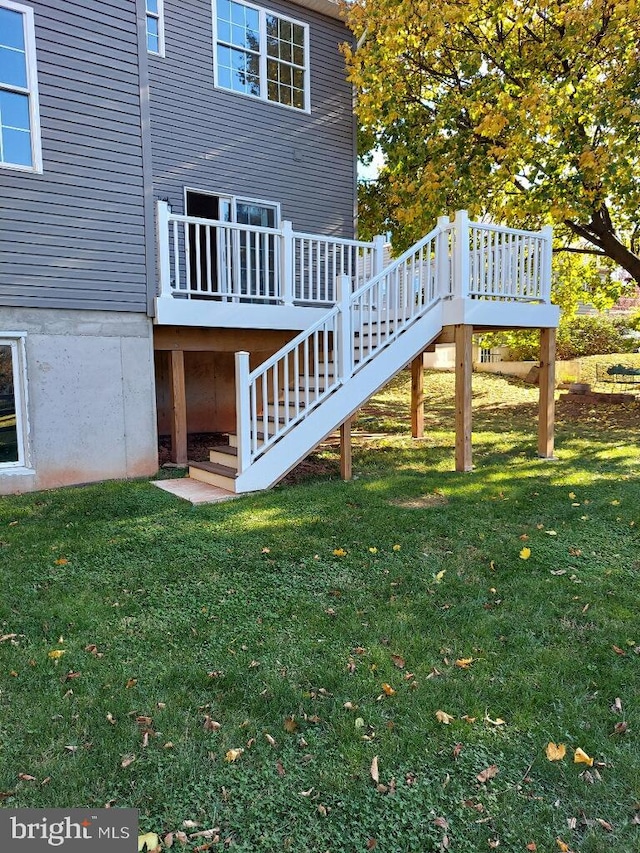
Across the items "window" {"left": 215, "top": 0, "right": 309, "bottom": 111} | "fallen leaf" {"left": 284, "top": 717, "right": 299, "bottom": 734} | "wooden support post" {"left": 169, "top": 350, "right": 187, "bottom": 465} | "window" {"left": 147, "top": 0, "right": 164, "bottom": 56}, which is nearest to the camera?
"fallen leaf" {"left": 284, "top": 717, "right": 299, "bottom": 734}

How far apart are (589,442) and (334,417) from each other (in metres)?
4.93

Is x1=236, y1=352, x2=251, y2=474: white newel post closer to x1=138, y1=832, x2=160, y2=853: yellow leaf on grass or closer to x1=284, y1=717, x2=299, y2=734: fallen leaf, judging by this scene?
x1=284, y1=717, x2=299, y2=734: fallen leaf

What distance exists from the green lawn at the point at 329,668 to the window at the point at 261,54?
7.63m

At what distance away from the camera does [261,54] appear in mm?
9672

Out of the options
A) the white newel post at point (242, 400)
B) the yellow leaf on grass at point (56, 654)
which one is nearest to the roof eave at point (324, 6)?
the white newel post at point (242, 400)

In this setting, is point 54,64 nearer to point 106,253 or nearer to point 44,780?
point 106,253

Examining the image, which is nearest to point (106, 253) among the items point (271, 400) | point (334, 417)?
point (271, 400)

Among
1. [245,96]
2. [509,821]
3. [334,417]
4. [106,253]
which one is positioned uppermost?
[245,96]

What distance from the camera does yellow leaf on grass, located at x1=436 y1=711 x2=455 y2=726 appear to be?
2.54 metres

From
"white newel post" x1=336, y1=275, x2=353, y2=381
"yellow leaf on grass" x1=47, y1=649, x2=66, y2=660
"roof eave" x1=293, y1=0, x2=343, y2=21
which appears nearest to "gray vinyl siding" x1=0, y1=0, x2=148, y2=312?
"white newel post" x1=336, y1=275, x2=353, y2=381

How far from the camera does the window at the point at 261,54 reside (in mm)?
9383

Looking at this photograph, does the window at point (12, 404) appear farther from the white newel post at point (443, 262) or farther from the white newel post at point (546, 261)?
the white newel post at point (546, 261)

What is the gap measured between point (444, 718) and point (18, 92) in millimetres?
7032

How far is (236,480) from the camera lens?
19.7 feet
